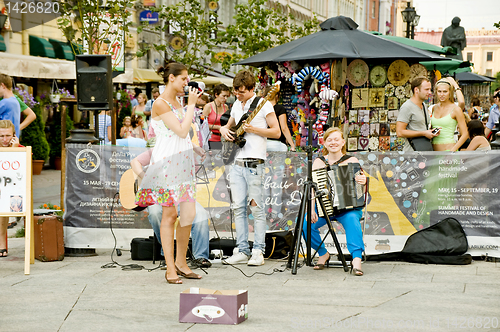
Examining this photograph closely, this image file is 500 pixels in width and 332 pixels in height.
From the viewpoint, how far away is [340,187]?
23.2 feet

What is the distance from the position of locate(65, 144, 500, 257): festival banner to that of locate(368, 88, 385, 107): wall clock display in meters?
4.89

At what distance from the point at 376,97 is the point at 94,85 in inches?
213

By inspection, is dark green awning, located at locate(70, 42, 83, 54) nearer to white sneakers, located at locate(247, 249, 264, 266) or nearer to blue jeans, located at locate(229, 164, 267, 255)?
blue jeans, located at locate(229, 164, 267, 255)

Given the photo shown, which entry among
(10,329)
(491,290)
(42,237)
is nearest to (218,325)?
(10,329)

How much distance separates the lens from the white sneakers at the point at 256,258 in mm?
7375

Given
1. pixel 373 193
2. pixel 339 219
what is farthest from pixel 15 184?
pixel 373 193

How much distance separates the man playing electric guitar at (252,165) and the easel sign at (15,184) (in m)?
2.02

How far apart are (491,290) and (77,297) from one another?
347cm

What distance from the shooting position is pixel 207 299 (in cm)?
498

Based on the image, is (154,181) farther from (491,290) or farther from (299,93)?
(299,93)

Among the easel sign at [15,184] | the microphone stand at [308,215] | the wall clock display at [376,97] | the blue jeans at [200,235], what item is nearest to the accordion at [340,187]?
the microphone stand at [308,215]

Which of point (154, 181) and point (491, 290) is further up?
point (154, 181)

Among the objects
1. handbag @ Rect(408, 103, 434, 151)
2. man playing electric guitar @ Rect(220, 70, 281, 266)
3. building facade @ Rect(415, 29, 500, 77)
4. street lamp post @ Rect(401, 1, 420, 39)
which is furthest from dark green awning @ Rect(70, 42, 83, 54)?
building facade @ Rect(415, 29, 500, 77)

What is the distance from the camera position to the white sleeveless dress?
655 centimetres
